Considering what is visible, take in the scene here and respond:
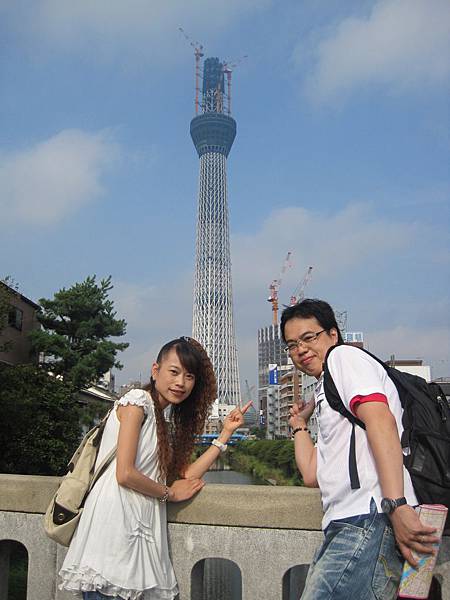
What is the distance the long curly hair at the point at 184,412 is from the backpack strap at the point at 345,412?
0.88m

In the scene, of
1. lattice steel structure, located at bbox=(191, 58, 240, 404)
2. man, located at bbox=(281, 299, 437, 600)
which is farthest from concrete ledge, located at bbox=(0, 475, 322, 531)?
lattice steel structure, located at bbox=(191, 58, 240, 404)

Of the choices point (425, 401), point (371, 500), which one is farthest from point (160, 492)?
point (425, 401)

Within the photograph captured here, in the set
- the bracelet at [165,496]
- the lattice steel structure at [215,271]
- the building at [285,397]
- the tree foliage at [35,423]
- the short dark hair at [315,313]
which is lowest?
the bracelet at [165,496]

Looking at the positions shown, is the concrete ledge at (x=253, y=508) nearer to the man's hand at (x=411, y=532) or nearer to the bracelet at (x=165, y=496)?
the bracelet at (x=165, y=496)

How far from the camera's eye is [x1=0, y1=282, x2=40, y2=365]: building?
29.0 m

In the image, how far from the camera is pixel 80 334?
32.9m

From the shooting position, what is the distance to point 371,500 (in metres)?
2.10

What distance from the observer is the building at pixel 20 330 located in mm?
28969

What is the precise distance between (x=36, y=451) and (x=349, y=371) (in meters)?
20.7

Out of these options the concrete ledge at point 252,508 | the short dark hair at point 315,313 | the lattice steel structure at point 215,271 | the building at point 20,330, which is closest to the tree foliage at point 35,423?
the building at point 20,330

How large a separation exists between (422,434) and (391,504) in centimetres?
28

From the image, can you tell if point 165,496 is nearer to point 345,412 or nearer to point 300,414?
point 300,414

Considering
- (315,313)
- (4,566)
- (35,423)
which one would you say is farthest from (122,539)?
(35,423)

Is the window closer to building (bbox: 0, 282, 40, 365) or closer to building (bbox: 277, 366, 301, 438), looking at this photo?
building (bbox: 0, 282, 40, 365)
